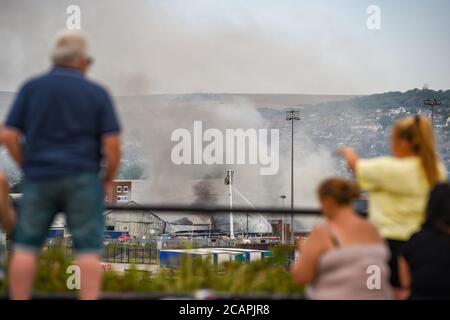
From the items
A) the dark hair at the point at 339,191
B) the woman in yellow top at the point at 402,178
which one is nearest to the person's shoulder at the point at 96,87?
the dark hair at the point at 339,191

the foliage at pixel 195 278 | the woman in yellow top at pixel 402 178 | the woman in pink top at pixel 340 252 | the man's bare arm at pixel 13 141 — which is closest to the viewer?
the woman in pink top at pixel 340 252

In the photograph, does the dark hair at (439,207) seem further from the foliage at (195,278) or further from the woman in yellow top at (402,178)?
the foliage at (195,278)

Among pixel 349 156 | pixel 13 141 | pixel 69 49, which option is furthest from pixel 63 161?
pixel 349 156

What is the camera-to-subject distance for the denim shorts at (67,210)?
4.32m

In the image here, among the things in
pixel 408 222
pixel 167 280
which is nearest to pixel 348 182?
pixel 408 222

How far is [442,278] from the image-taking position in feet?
14.2

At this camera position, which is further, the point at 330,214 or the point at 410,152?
the point at 410,152

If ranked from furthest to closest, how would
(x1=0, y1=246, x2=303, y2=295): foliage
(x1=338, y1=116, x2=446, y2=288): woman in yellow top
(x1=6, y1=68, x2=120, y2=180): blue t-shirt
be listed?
(x1=0, y1=246, x2=303, y2=295): foliage < (x1=338, y1=116, x2=446, y2=288): woman in yellow top < (x1=6, y1=68, x2=120, y2=180): blue t-shirt

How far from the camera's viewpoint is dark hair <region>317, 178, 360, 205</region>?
14.0 feet

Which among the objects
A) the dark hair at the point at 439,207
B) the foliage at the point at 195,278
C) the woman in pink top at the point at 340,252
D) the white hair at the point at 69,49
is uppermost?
the white hair at the point at 69,49

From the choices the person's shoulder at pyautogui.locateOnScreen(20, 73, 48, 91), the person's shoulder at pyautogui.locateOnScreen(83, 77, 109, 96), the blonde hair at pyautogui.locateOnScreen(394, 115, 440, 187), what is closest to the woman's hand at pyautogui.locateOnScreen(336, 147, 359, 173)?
the blonde hair at pyautogui.locateOnScreen(394, 115, 440, 187)

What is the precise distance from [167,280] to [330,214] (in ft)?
7.62

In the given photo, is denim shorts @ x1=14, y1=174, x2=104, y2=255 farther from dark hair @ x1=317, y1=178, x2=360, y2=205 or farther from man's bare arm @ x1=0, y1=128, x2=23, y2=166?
dark hair @ x1=317, y1=178, x2=360, y2=205
